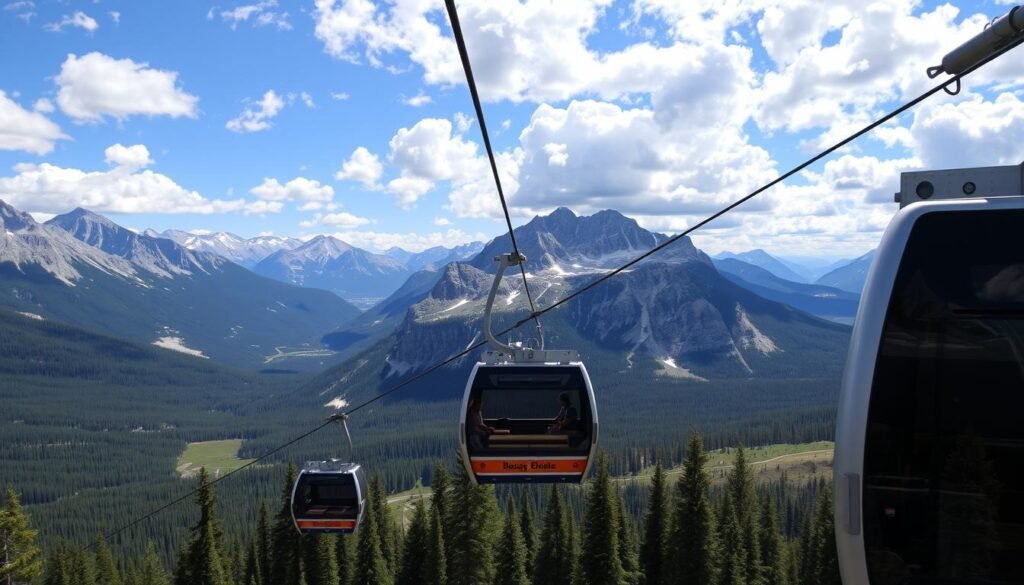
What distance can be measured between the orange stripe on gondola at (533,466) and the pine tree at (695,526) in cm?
2541

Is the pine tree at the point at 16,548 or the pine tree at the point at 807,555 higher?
the pine tree at the point at 16,548

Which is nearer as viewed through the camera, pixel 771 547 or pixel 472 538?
pixel 472 538

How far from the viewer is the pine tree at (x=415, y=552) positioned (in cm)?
5094

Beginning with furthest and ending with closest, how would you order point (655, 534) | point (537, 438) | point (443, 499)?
point (443, 499) < point (655, 534) < point (537, 438)

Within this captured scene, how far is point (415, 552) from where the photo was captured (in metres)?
51.5

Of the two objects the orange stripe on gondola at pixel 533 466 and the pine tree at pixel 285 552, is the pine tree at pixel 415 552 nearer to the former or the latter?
the pine tree at pixel 285 552

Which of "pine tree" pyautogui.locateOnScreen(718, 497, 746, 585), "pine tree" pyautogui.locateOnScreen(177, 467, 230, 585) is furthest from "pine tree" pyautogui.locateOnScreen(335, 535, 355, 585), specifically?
"pine tree" pyautogui.locateOnScreen(718, 497, 746, 585)

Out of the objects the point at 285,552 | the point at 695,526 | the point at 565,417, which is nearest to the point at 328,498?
the point at 565,417

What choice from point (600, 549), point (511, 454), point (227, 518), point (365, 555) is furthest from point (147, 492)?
point (511, 454)

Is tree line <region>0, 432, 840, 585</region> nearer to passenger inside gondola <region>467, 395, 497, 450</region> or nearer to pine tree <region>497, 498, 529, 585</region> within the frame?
pine tree <region>497, 498, 529, 585</region>

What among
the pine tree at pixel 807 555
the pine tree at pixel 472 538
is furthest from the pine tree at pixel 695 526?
the pine tree at pixel 807 555

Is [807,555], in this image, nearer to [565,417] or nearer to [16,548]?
[16,548]

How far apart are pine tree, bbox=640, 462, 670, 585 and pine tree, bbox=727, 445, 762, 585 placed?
15.4 feet

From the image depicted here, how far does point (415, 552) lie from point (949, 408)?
166ft
